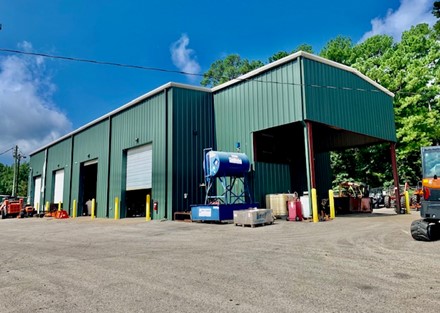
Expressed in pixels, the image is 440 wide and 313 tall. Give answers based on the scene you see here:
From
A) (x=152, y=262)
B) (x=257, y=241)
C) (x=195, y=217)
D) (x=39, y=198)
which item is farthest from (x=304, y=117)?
(x=39, y=198)

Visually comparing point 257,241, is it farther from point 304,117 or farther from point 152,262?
point 304,117

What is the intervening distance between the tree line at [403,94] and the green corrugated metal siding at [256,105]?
10248 millimetres

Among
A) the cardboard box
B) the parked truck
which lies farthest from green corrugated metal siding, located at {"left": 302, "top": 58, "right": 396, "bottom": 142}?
the parked truck

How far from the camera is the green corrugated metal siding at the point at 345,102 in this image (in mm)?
17859

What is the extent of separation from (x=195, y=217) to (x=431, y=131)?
84.7ft

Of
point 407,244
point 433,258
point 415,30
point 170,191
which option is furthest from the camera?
point 415,30

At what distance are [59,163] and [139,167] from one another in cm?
1718

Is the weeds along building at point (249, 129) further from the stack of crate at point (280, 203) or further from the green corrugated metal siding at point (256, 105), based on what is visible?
the stack of crate at point (280, 203)

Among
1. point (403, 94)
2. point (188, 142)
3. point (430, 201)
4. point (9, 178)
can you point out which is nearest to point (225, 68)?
point (403, 94)

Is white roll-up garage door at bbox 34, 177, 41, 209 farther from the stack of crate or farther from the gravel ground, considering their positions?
the gravel ground

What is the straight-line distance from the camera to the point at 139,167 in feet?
76.7

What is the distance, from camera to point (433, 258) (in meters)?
7.00

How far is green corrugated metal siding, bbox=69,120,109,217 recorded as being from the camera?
26938mm

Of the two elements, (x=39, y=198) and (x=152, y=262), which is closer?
(x=152, y=262)
